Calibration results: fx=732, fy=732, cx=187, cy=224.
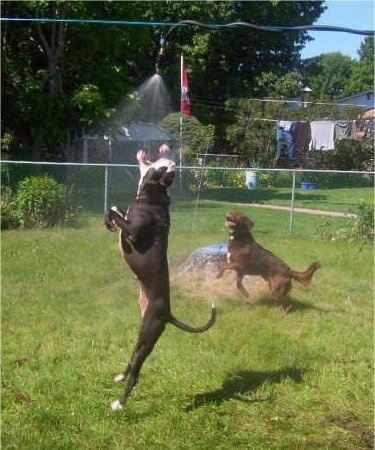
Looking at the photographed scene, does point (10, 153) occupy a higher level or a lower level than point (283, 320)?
higher

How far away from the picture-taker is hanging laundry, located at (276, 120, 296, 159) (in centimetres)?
3070

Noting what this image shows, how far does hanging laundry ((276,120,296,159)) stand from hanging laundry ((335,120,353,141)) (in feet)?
6.08

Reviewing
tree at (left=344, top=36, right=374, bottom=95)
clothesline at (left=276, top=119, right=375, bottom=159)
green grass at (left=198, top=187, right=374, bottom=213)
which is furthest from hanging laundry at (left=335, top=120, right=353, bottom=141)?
tree at (left=344, top=36, right=374, bottom=95)

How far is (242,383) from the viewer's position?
547 centimetres

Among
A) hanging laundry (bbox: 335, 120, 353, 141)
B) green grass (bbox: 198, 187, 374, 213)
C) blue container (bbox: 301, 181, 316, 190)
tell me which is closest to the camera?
green grass (bbox: 198, 187, 374, 213)

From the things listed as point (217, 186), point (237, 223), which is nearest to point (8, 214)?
point (237, 223)

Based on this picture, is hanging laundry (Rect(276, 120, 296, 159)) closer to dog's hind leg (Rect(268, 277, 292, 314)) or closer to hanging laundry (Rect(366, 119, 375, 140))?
hanging laundry (Rect(366, 119, 375, 140))

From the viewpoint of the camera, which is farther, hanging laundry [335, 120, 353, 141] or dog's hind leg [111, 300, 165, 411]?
hanging laundry [335, 120, 353, 141]

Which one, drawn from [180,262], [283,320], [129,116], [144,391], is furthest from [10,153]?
[144,391]

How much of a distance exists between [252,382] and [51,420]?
1.59 m

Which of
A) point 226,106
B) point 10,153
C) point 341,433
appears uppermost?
point 226,106

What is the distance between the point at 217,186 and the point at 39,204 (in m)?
12.1

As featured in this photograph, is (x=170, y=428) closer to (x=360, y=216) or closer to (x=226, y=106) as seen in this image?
(x=360, y=216)

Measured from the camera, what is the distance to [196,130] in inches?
1105
